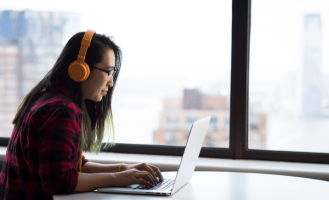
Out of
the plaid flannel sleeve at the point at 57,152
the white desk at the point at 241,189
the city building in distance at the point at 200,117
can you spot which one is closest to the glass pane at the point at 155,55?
the city building in distance at the point at 200,117

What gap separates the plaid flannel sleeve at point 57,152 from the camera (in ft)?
3.03

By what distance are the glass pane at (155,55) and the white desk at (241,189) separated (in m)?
0.75

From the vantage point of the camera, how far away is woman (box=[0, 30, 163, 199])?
938mm

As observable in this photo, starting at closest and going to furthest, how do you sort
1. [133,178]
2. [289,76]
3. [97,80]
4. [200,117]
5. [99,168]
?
[133,178]
[97,80]
[99,168]
[289,76]
[200,117]

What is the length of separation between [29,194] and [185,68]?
1267 mm

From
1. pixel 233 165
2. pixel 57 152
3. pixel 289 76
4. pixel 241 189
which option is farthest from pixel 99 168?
pixel 289 76

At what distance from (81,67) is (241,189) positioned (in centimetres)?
68

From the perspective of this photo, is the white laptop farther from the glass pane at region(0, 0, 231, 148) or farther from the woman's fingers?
the glass pane at region(0, 0, 231, 148)

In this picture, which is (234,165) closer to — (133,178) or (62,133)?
(133,178)

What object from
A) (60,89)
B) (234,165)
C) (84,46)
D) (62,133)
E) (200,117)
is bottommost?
(234,165)

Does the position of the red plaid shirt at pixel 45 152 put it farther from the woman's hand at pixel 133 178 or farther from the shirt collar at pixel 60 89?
the woman's hand at pixel 133 178

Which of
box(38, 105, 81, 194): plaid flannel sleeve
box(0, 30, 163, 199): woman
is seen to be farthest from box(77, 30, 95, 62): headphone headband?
box(38, 105, 81, 194): plaid flannel sleeve

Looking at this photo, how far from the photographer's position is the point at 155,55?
2.06 meters

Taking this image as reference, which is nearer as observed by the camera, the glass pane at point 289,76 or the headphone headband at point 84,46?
the headphone headband at point 84,46
